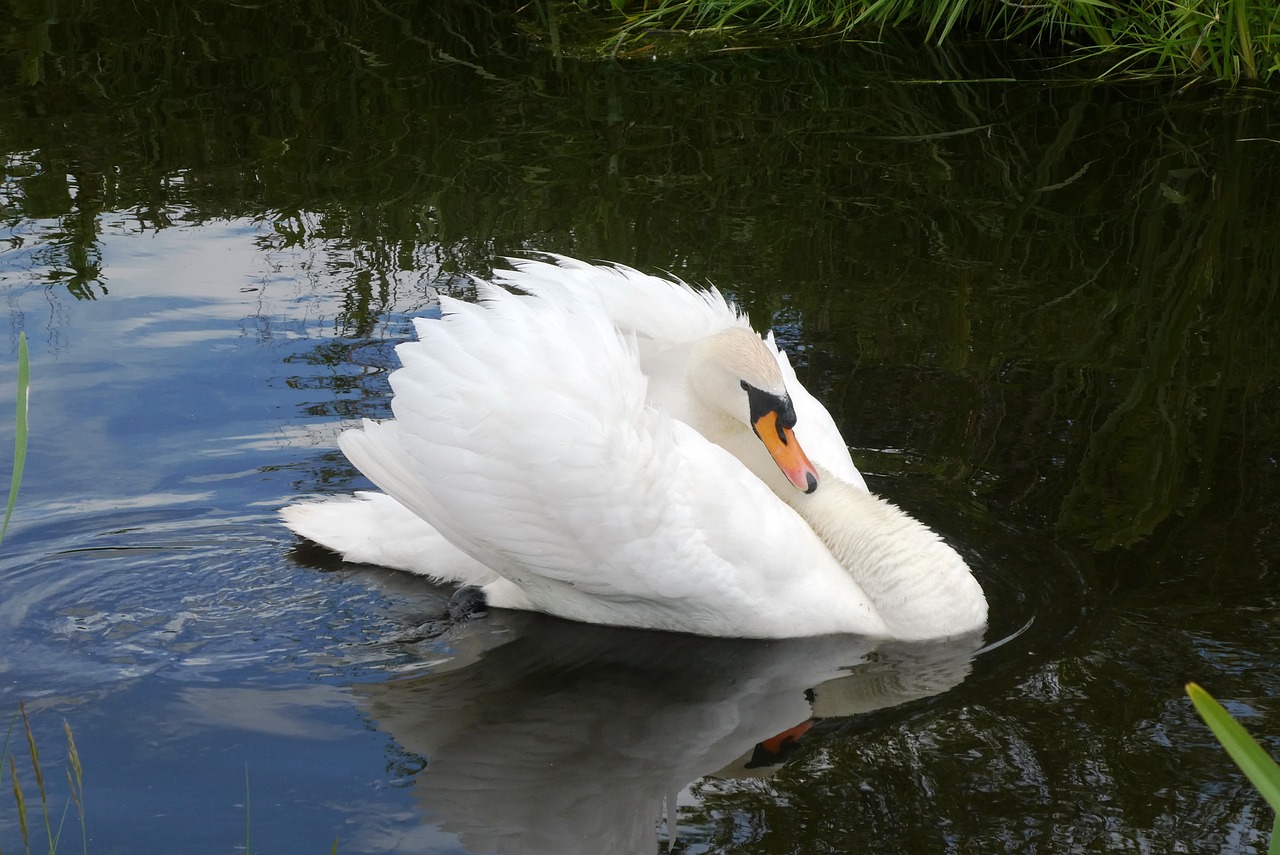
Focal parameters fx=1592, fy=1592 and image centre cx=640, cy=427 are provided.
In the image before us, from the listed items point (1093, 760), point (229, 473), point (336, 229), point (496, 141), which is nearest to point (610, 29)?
point (496, 141)

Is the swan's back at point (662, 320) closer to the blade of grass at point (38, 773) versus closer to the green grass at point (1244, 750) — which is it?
the blade of grass at point (38, 773)

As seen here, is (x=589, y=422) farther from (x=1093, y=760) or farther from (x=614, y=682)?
(x=1093, y=760)

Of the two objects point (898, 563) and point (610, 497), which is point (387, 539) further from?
point (898, 563)

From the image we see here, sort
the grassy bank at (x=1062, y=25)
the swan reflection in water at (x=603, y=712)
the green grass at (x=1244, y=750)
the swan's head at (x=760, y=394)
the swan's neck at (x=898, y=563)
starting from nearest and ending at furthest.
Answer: the green grass at (x=1244, y=750)
the swan reflection in water at (x=603, y=712)
the swan's neck at (x=898, y=563)
the swan's head at (x=760, y=394)
the grassy bank at (x=1062, y=25)

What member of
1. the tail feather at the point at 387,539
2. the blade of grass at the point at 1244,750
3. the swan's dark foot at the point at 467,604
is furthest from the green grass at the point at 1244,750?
the tail feather at the point at 387,539

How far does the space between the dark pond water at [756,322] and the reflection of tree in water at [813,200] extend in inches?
1.2

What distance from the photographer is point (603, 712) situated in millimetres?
4211

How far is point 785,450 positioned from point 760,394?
185 millimetres

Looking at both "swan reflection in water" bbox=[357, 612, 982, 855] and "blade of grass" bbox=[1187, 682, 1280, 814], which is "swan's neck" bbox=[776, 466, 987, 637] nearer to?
"swan reflection in water" bbox=[357, 612, 982, 855]

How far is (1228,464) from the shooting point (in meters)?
5.45

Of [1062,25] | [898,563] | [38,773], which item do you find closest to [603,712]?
[898,563]

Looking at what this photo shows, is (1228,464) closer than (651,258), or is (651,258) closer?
(1228,464)

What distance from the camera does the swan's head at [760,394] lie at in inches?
187

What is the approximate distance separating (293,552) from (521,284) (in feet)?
3.71
